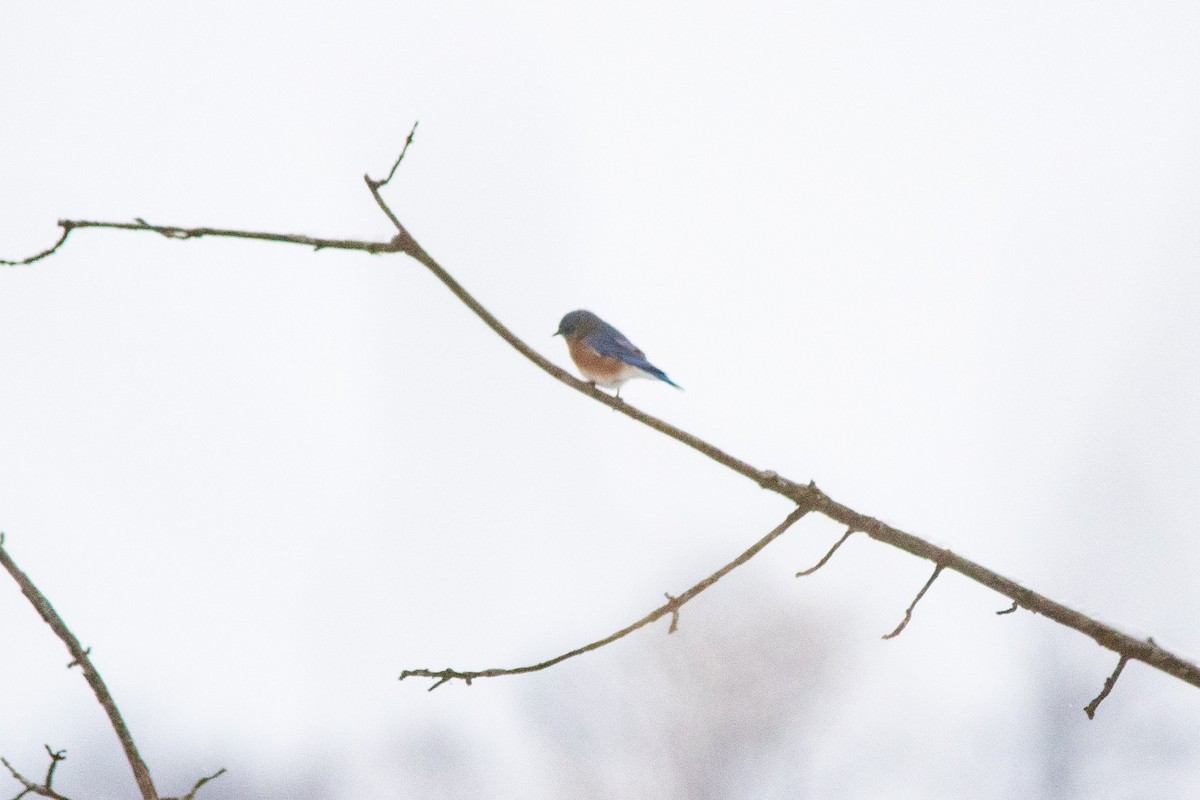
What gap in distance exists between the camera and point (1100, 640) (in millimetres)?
2229

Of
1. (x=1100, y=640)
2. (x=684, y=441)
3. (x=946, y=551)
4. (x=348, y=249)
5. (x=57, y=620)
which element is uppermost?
(x=348, y=249)

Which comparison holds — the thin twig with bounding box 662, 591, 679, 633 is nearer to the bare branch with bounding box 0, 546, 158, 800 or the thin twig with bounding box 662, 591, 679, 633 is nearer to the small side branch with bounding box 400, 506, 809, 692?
the small side branch with bounding box 400, 506, 809, 692

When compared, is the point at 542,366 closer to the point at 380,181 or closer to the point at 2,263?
the point at 380,181

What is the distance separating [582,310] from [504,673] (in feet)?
15.5

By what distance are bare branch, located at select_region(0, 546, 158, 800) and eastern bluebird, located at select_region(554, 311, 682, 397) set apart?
4145 mm

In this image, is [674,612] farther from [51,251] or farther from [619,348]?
[619,348]

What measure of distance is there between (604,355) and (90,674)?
4354 mm

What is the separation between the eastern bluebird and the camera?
19.6 feet

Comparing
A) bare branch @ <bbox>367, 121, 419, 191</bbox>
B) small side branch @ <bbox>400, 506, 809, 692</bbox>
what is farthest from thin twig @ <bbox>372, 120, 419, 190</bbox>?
small side branch @ <bbox>400, 506, 809, 692</bbox>

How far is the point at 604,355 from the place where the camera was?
242 inches

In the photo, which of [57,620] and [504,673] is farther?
[504,673]

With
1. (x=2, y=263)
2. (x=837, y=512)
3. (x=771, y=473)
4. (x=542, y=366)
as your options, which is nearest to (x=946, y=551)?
(x=837, y=512)

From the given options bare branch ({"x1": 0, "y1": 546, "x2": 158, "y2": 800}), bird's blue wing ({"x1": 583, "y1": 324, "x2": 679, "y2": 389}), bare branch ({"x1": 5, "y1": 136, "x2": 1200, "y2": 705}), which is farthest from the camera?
bird's blue wing ({"x1": 583, "y1": 324, "x2": 679, "y2": 389})

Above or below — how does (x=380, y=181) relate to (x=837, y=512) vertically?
above
